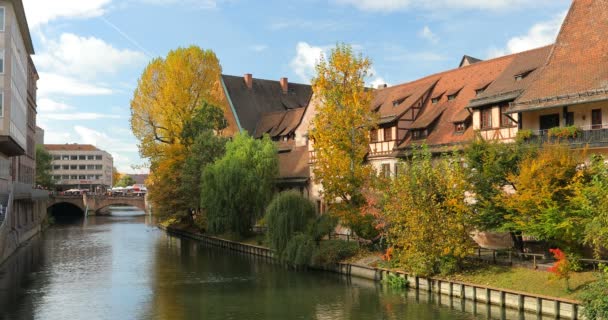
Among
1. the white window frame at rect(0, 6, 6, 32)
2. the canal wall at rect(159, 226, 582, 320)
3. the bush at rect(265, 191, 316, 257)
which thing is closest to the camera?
the canal wall at rect(159, 226, 582, 320)

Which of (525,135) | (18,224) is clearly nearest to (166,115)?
(18,224)

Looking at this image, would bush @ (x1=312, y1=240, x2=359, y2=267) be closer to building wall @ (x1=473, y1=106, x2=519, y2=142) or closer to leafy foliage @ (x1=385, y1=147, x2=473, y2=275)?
leafy foliage @ (x1=385, y1=147, x2=473, y2=275)

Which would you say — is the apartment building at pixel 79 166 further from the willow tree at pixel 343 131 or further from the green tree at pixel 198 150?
the willow tree at pixel 343 131

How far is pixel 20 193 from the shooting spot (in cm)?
4475

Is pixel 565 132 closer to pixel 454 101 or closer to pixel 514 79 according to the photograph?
pixel 514 79

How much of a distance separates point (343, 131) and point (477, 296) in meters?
12.9

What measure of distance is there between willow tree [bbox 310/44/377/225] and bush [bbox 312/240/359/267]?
57.1 inches

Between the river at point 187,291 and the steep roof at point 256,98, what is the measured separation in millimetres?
24182

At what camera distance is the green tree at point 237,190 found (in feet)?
152

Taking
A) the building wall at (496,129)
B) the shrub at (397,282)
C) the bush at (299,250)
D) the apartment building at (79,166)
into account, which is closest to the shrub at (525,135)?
the building wall at (496,129)

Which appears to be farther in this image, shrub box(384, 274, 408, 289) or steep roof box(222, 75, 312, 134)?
steep roof box(222, 75, 312, 134)

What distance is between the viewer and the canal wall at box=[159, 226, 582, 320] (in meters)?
21.8

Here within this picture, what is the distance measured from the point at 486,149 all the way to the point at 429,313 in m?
8.54

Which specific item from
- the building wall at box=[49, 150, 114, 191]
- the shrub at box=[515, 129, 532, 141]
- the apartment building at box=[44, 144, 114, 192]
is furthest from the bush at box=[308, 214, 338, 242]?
the building wall at box=[49, 150, 114, 191]
